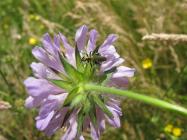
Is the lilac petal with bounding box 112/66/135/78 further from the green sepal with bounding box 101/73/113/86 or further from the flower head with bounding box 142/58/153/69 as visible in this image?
the flower head with bounding box 142/58/153/69

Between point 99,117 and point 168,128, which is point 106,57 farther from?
point 168,128

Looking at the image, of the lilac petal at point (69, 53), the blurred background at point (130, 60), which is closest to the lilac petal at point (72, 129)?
the lilac petal at point (69, 53)

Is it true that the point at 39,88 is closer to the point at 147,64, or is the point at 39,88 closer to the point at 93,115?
the point at 93,115

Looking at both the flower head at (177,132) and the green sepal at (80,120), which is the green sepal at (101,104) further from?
the flower head at (177,132)

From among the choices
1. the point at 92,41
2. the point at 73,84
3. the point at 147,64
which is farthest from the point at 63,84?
the point at 147,64

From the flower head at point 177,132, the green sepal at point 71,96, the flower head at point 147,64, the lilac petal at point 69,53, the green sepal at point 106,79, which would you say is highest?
the flower head at point 147,64
